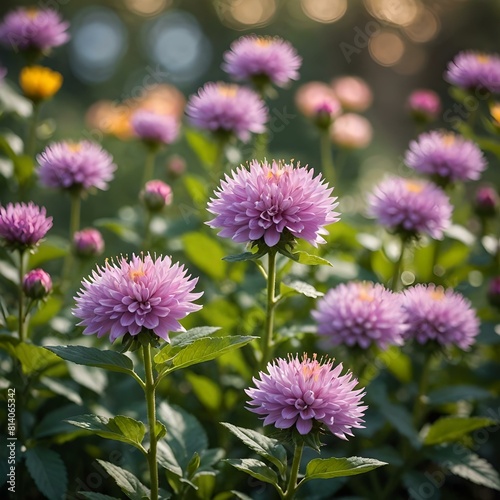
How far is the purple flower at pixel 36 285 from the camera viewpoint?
1.68 m

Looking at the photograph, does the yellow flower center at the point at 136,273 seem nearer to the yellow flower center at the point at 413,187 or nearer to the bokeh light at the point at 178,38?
the yellow flower center at the point at 413,187

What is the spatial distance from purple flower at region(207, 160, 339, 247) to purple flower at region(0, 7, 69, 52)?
4.23 feet

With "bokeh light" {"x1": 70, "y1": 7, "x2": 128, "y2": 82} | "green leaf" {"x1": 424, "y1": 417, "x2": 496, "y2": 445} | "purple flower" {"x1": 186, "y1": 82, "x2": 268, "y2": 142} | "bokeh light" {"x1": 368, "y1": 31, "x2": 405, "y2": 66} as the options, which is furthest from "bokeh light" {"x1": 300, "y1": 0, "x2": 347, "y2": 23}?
"green leaf" {"x1": 424, "y1": 417, "x2": 496, "y2": 445}

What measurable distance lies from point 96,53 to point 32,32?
3270 mm

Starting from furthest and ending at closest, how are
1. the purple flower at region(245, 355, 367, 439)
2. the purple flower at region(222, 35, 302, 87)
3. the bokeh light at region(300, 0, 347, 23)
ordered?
the bokeh light at region(300, 0, 347, 23), the purple flower at region(222, 35, 302, 87), the purple flower at region(245, 355, 367, 439)

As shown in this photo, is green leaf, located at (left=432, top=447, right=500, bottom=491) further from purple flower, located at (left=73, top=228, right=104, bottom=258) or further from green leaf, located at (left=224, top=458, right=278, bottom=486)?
purple flower, located at (left=73, top=228, right=104, bottom=258)

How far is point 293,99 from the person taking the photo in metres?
5.37

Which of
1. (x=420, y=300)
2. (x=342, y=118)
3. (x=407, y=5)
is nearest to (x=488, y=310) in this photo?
(x=420, y=300)

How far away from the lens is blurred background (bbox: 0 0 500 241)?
16.9 ft

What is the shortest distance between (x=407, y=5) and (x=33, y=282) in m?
5.26

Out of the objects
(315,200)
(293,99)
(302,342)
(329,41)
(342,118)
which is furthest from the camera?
(329,41)

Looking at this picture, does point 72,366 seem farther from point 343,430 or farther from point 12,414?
point 343,430

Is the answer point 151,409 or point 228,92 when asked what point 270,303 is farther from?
point 228,92

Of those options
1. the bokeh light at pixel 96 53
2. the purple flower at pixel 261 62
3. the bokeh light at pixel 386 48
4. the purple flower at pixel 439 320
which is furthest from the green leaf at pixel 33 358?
the bokeh light at pixel 386 48
